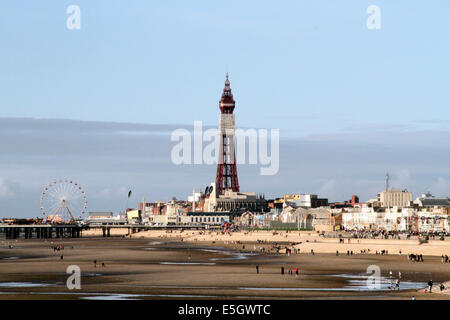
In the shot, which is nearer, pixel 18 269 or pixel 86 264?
pixel 18 269

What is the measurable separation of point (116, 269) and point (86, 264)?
8371 mm

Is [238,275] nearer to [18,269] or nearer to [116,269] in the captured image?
[116,269]

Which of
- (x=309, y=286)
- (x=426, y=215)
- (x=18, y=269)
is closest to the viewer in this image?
(x=309, y=286)

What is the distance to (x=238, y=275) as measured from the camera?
206ft

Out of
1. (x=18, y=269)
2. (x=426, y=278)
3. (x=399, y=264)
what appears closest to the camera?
(x=426, y=278)
